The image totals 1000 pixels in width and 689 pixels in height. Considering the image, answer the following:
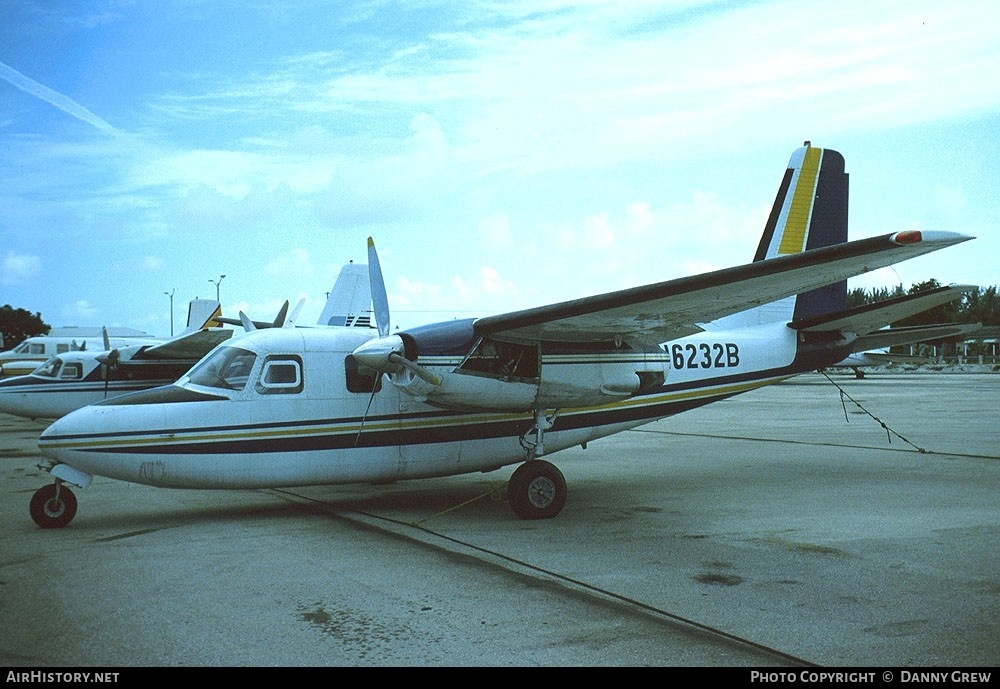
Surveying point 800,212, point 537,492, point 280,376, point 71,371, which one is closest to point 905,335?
point 800,212

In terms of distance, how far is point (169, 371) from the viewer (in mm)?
22469

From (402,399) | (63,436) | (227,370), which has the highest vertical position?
(227,370)

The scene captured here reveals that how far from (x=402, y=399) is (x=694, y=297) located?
3781 mm

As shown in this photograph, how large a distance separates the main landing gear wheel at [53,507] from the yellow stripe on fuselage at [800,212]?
1034cm

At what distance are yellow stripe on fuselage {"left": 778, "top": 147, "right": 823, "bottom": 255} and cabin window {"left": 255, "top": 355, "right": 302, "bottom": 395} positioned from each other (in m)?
7.57

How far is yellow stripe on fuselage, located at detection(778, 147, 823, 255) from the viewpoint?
13.0 m

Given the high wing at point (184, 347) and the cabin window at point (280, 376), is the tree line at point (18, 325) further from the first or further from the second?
the cabin window at point (280, 376)

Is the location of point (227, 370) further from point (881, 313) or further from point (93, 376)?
point (93, 376)

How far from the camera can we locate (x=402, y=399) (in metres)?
10.4

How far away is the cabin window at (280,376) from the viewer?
9852mm

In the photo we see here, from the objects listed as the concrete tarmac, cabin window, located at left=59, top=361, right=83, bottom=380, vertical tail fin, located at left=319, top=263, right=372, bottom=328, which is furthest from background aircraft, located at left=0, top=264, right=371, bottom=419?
the concrete tarmac

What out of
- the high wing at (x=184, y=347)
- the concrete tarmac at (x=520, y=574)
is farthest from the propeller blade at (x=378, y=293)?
the high wing at (x=184, y=347)
